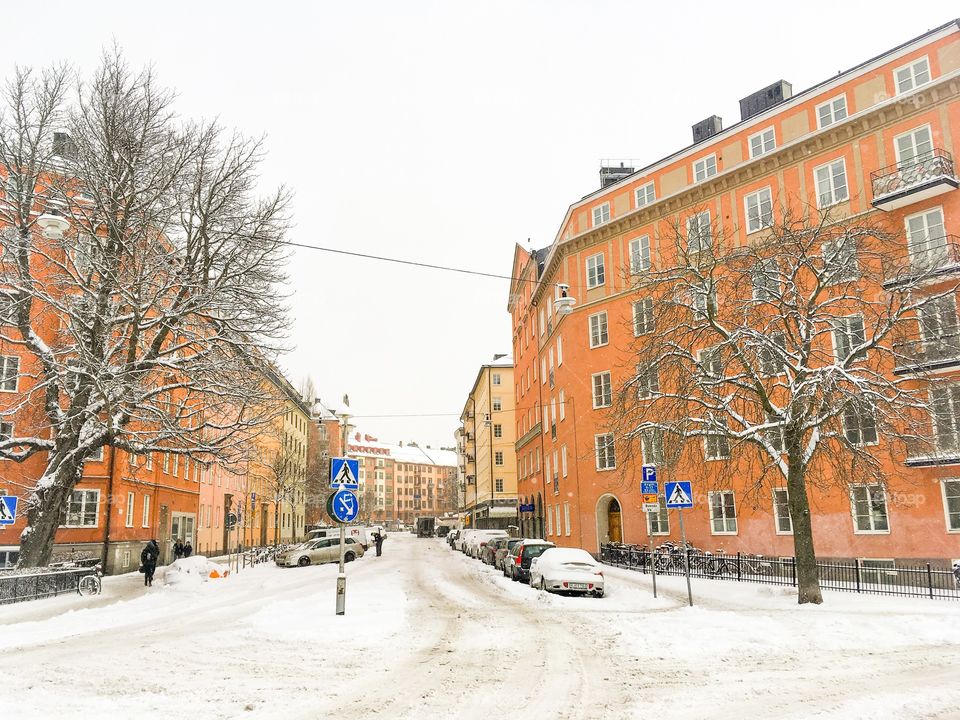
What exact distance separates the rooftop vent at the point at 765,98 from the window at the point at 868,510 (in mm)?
18859

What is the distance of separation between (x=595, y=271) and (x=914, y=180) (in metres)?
16.5

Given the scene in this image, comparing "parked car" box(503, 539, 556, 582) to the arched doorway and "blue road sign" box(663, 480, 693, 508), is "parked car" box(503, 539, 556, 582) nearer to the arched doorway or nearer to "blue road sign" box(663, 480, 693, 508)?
"blue road sign" box(663, 480, 693, 508)

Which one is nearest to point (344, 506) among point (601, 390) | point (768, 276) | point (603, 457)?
point (768, 276)

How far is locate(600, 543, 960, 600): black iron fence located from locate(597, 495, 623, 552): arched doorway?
3817 mm

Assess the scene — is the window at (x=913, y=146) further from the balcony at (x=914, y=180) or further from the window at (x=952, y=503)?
the window at (x=952, y=503)

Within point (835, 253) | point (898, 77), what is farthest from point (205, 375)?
point (898, 77)

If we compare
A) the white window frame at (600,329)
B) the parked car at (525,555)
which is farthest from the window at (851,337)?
the white window frame at (600,329)

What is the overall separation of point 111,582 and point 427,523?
309ft

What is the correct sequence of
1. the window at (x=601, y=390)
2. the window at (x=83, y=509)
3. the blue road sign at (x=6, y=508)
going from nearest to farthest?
the blue road sign at (x=6, y=508) → the window at (x=83, y=509) → the window at (x=601, y=390)

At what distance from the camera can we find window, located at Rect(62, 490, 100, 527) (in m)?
32.8

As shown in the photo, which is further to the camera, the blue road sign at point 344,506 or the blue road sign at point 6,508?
the blue road sign at point 6,508

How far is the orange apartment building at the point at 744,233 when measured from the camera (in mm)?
24859

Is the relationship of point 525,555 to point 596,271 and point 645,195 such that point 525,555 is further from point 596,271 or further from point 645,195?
point 645,195

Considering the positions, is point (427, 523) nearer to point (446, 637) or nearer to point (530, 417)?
point (530, 417)
